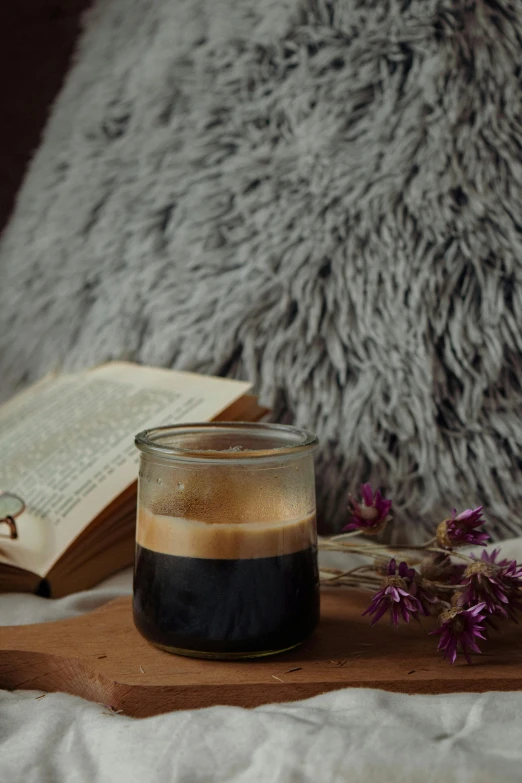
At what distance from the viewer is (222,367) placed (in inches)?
33.9

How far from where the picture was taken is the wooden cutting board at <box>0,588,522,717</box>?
18.4 inches

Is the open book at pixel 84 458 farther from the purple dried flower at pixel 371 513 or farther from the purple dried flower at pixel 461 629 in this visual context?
the purple dried flower at pixel 461 629

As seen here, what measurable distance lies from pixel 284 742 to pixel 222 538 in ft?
0.45

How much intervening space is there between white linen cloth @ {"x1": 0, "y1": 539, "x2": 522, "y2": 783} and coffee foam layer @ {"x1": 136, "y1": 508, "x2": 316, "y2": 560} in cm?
9

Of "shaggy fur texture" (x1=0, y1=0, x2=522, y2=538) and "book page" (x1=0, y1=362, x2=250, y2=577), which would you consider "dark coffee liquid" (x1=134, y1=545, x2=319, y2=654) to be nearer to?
"book page" (x1=0, y1=362, x2=250, y2=577)

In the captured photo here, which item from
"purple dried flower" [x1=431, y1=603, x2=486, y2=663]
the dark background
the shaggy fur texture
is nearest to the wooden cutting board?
"purple dried flower" [x1=431, y1=603, x2=486, y2=663]

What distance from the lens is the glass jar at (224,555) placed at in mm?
497

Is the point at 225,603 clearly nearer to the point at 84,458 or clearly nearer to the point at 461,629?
the point at 461,629

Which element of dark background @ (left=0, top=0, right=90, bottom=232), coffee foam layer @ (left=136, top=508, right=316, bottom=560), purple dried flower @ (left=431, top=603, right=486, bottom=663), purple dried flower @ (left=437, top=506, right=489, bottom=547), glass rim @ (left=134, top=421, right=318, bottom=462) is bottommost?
purple dried flower @ (left=431, top=603, right=486, bottom=663)

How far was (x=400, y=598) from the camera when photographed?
0.53 metres

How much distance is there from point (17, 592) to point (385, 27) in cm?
62

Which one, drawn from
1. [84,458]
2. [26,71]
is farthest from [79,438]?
[26,71]

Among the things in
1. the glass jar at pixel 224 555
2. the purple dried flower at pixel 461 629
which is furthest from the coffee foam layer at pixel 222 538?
the purple dried flower at pixel 461 629

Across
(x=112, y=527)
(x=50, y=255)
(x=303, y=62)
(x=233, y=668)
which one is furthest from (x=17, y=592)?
(x=303, y=62)
